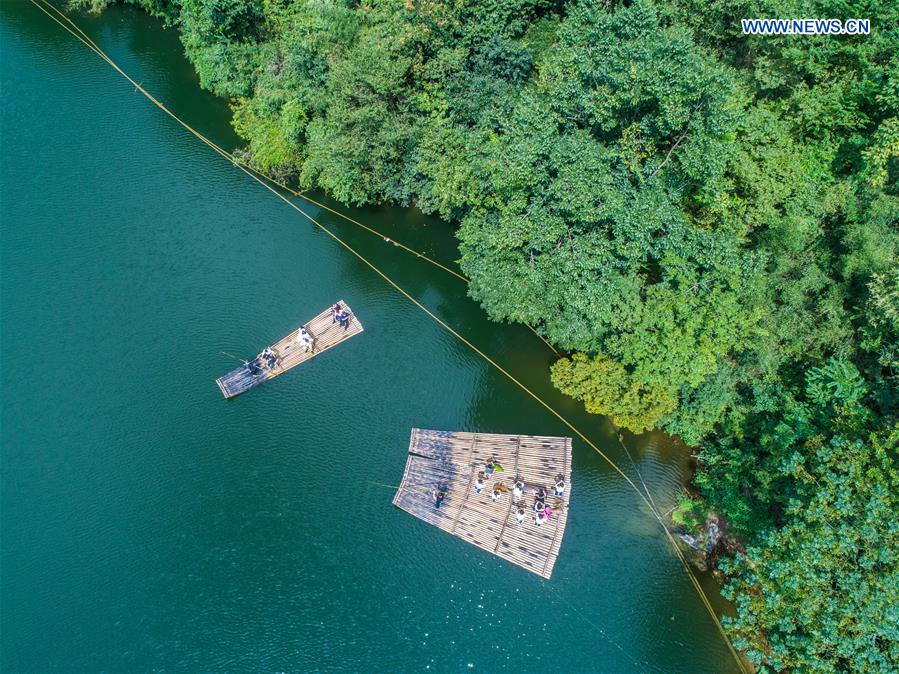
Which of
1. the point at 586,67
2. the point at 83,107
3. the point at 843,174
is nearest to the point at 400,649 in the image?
the point at 586,67

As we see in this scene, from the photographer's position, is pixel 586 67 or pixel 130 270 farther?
pixel 130 270

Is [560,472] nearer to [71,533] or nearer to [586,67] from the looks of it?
[586,67]

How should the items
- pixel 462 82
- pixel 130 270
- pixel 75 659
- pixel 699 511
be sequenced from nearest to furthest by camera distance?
pixel 75 659
pixel 699 511
pixel 462 82
pixel 130 270

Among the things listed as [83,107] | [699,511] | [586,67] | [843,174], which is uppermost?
[586,67]

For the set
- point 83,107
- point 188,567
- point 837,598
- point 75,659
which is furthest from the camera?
point 83,107

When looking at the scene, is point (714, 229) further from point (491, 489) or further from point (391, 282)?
point (391, 282)

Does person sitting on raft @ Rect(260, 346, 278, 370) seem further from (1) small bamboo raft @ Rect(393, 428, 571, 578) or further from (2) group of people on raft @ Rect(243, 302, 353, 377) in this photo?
(1) small bamboo raft @ Rect(393, 428, 571, 578)

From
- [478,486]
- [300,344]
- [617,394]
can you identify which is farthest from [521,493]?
[300,344]
